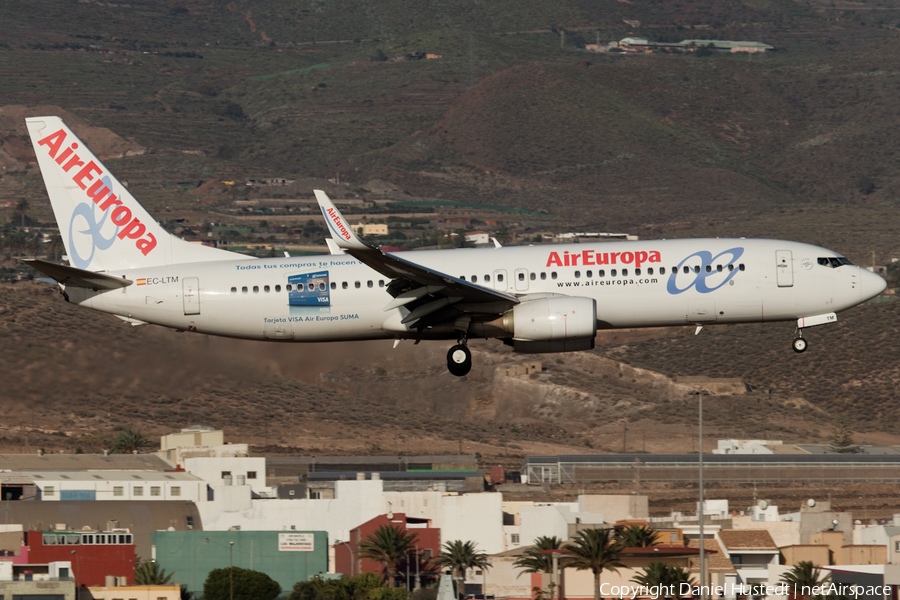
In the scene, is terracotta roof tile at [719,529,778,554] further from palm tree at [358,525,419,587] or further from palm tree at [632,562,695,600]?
palm tree at [358,525,419,587]

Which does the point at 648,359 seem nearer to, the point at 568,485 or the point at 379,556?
the point at 568,485

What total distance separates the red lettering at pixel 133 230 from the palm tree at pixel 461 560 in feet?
112

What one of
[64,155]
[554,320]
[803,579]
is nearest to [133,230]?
[64,155]

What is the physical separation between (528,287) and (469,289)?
8.72 ft

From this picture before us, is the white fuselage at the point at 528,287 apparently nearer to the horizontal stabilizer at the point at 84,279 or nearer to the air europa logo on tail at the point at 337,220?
the horizontal stabilizer at the point at 84,279

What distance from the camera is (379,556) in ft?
249

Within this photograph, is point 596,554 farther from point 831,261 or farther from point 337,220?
point 337,220

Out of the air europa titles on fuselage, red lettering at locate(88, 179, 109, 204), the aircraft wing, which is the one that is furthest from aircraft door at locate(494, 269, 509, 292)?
red lettering at locate(88, 179, 109, 204)

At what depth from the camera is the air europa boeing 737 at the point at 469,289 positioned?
44.8 m

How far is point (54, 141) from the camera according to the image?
160 ft

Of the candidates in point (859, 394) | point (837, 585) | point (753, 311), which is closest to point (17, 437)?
point (837, 585)

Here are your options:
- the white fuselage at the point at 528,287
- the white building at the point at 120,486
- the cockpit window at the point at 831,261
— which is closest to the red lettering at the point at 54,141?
the white fuselage at the point at 528,287

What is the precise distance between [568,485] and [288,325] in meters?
48.4

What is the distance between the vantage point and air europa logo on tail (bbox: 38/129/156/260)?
48156 mm
